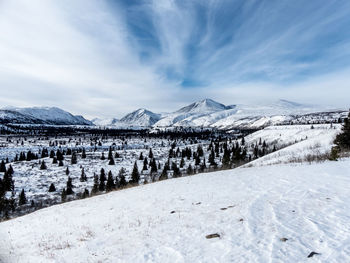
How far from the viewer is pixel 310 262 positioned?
4367 millimetres

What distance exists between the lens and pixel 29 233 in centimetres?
962

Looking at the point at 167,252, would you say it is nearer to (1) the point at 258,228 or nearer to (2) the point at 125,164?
(1) the point at 258,228

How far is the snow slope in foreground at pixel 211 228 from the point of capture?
5133 mm

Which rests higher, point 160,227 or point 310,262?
point 310,262

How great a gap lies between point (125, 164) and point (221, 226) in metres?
96.0

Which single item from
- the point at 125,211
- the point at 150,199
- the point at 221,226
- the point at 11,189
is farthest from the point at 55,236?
the point at 11,189

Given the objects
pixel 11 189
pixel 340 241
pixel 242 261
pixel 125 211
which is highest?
pixel 340 241

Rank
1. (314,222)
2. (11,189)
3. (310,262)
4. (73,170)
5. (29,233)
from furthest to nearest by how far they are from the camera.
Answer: (73,170)
(11,189)
(29,233)
(314,222)
(310,262)

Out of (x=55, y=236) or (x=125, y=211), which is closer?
(x=55, y=236)

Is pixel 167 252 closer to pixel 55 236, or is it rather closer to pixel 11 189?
pixel 55 236

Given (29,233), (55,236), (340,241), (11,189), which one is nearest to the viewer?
A: (340,241)

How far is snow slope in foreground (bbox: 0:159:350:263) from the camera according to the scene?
202 inches

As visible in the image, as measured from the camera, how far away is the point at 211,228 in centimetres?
655

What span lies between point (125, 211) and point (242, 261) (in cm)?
673
